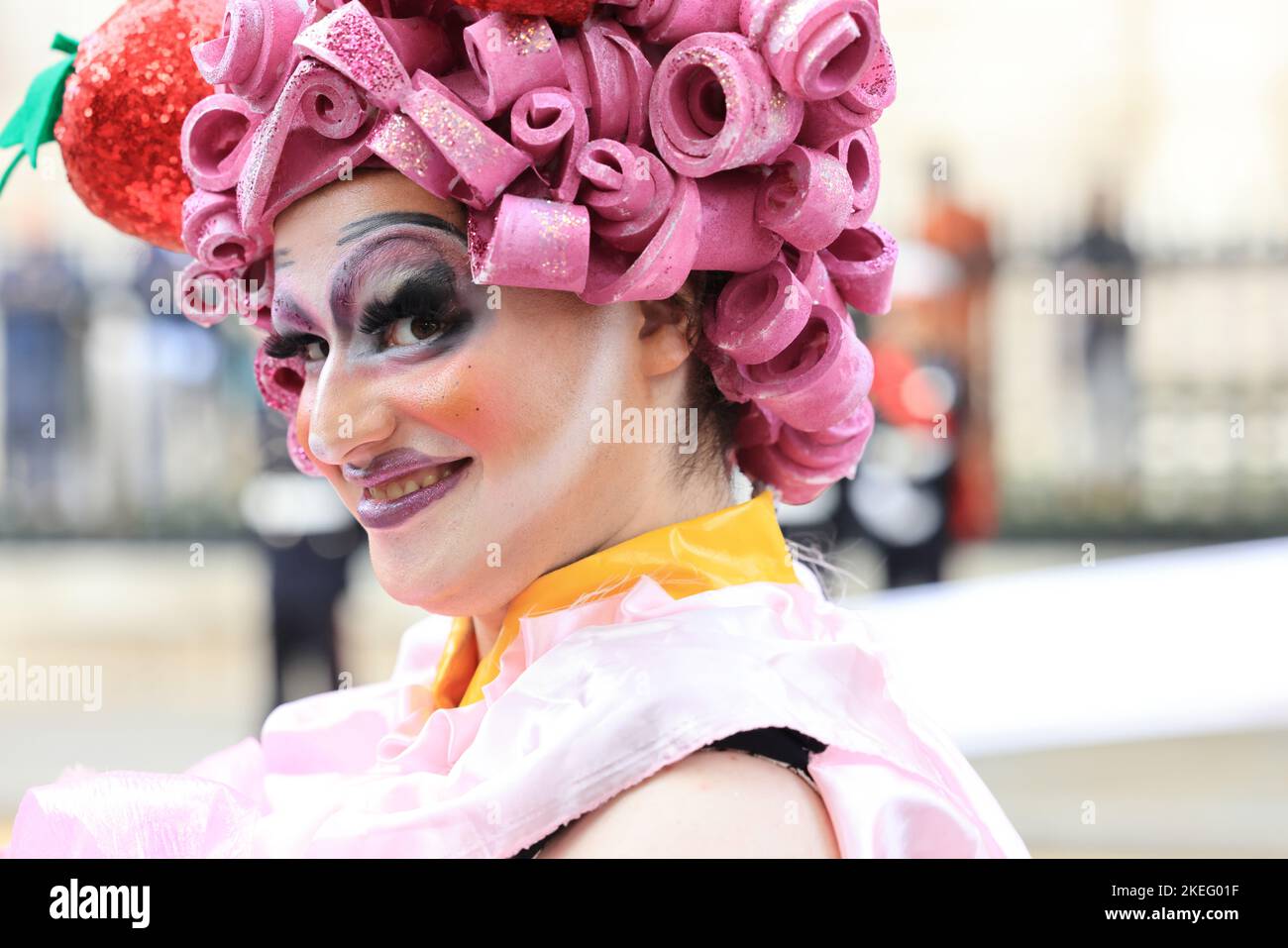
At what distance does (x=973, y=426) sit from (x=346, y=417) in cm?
539

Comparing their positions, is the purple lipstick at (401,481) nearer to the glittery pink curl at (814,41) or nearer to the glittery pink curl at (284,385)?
the glittery pink curl at (284,385)

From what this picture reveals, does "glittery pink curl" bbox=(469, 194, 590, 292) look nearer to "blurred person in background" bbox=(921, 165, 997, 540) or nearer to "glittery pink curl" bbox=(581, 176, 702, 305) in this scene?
"glittery pink curl" bbox=(581, 176, 702, 305)

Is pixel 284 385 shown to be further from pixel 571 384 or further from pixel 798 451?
pixel 798 451

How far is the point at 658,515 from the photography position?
145 cm

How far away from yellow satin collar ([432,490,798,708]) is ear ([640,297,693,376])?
16 cm

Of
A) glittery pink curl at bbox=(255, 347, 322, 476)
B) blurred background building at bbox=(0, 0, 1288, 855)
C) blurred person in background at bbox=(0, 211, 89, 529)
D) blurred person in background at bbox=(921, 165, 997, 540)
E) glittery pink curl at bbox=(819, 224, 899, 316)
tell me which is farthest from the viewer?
blurred person in background at bbox=(0, 211, 89, 529)

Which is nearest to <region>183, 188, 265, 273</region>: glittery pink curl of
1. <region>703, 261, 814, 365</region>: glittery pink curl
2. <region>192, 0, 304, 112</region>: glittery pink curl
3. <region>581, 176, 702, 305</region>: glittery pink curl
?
<region>192, 0, 304, 112</region>: glittery pink curl

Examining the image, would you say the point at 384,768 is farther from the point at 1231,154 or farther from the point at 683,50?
the point at 1231,154

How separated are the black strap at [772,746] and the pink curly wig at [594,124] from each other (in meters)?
0.38

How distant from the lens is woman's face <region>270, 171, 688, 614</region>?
1343 mm

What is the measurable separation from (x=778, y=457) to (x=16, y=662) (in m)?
4.71

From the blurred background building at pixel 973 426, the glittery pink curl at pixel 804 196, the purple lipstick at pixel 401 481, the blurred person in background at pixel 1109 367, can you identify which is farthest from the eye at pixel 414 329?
the blurred person in background at pixel 1109 367

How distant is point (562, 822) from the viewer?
1.18 meters

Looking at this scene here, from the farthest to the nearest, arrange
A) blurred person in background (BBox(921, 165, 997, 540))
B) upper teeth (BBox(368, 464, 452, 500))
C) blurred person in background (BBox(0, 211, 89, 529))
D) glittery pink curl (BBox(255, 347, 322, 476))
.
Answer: blurred person in background (BBox(0, 211, 89, 529)) < blurred person in background (BBox(921, 165, 997, 540)) < glittery pink curl (BBox(255, 347, 322, 476)) < upper teeth (BBox(368, 464, 452, 500))
